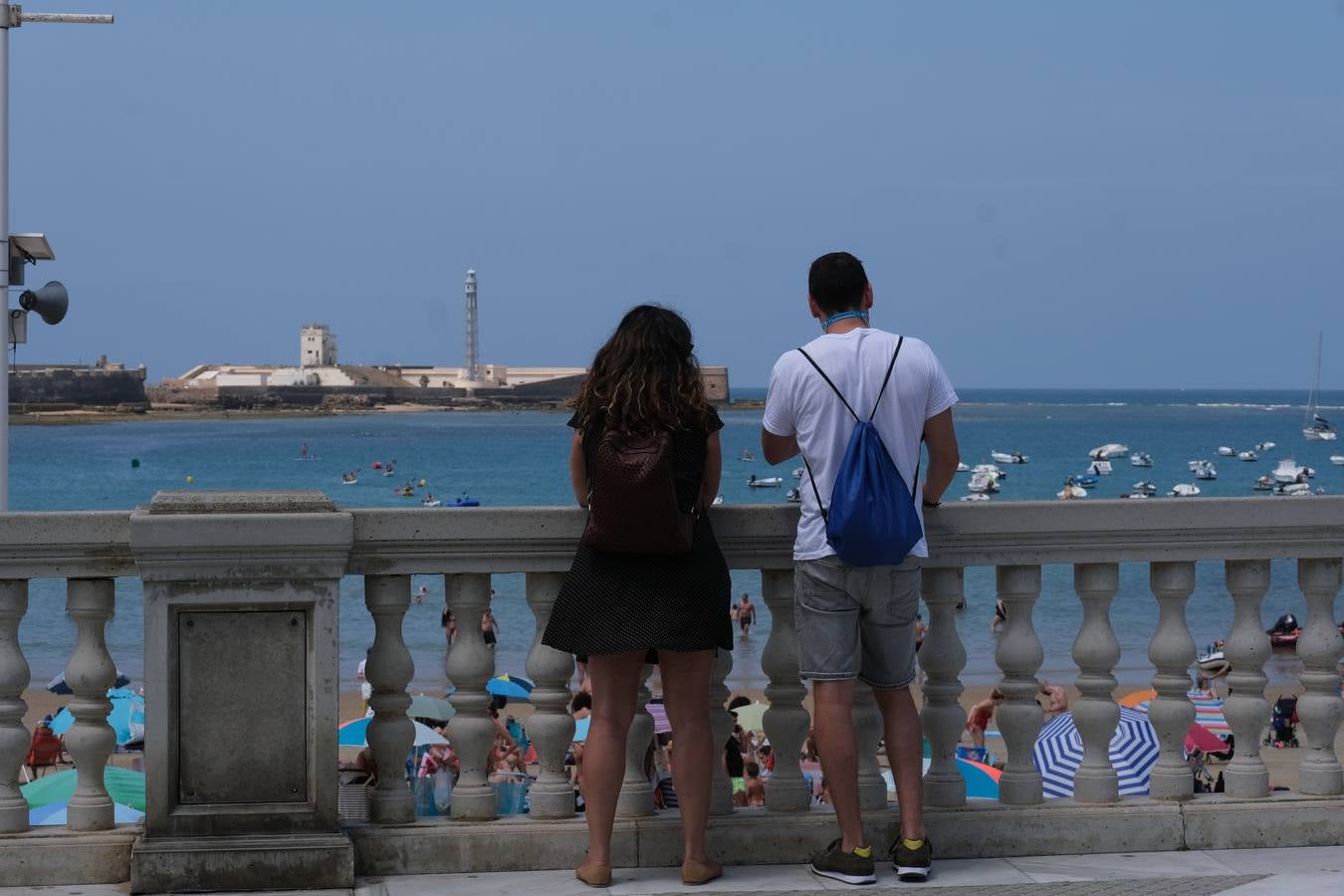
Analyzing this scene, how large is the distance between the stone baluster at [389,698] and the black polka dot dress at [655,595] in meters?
0.59

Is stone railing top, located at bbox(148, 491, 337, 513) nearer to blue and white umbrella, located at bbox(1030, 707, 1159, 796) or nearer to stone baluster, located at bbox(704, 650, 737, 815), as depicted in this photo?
stone baluster, located at bbox(704, 650, 737, 815)

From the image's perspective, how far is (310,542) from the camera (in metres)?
5.20

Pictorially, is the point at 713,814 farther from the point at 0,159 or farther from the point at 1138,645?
the point at 1138,645

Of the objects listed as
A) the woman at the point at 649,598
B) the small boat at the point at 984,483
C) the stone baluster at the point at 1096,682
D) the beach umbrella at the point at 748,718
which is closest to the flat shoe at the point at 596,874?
the woman at the point at 649,598

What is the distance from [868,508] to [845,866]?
1.14m

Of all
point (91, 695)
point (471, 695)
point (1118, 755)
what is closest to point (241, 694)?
point (91, 695)

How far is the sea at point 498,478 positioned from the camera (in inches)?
1162

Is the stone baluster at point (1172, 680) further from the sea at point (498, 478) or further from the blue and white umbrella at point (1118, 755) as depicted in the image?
the blue and white umbrella at point (1118, 755)

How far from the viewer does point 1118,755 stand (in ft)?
29.9

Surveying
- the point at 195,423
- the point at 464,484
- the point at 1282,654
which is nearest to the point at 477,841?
the point at 1282,654

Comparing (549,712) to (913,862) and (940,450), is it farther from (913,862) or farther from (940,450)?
(940,450)

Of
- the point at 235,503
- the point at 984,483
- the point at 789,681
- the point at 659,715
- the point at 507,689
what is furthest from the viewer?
the point at 984,483

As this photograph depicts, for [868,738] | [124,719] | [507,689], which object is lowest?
[507,689]

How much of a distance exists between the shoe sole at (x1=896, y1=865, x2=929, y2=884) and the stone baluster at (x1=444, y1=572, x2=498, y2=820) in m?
1.30
